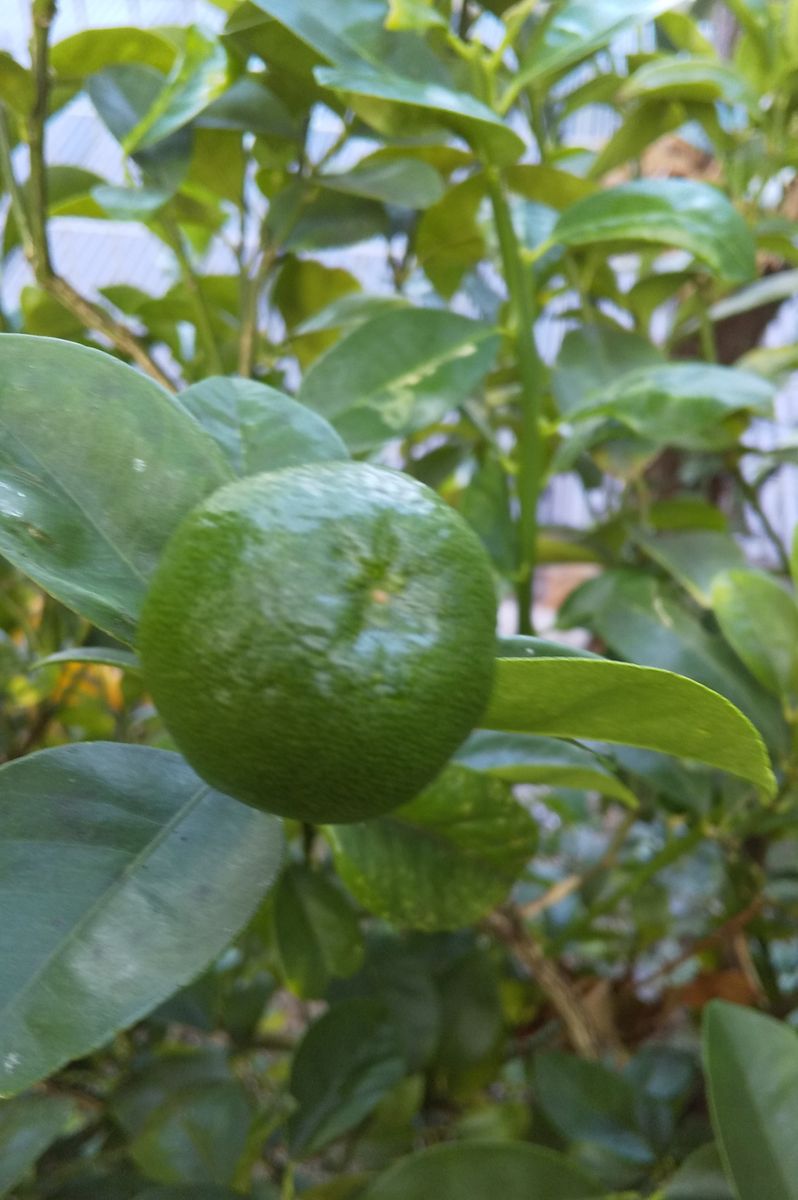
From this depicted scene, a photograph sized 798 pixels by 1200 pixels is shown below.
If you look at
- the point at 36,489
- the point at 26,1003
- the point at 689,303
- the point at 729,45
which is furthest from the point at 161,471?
the point at 729,45

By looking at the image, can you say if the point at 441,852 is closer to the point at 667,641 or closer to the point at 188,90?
the point at 667,641

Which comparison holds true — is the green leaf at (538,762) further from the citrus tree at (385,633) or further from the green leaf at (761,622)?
the green leaf at (761,622)

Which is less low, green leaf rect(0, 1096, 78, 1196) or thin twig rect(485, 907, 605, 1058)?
green leaf rect(0, 1096, 78, 1196)

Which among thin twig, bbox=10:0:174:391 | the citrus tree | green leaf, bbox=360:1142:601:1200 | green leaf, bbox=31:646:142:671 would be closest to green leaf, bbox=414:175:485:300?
the citrus tree

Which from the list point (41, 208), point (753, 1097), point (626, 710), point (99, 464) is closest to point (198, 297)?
point (41, 208)

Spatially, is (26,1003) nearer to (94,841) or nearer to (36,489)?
(94,841)

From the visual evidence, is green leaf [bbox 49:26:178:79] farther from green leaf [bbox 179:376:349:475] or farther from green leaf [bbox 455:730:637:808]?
green leaf [bbox 455:730:637:808]

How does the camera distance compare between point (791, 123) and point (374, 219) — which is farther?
point (791, 123)
